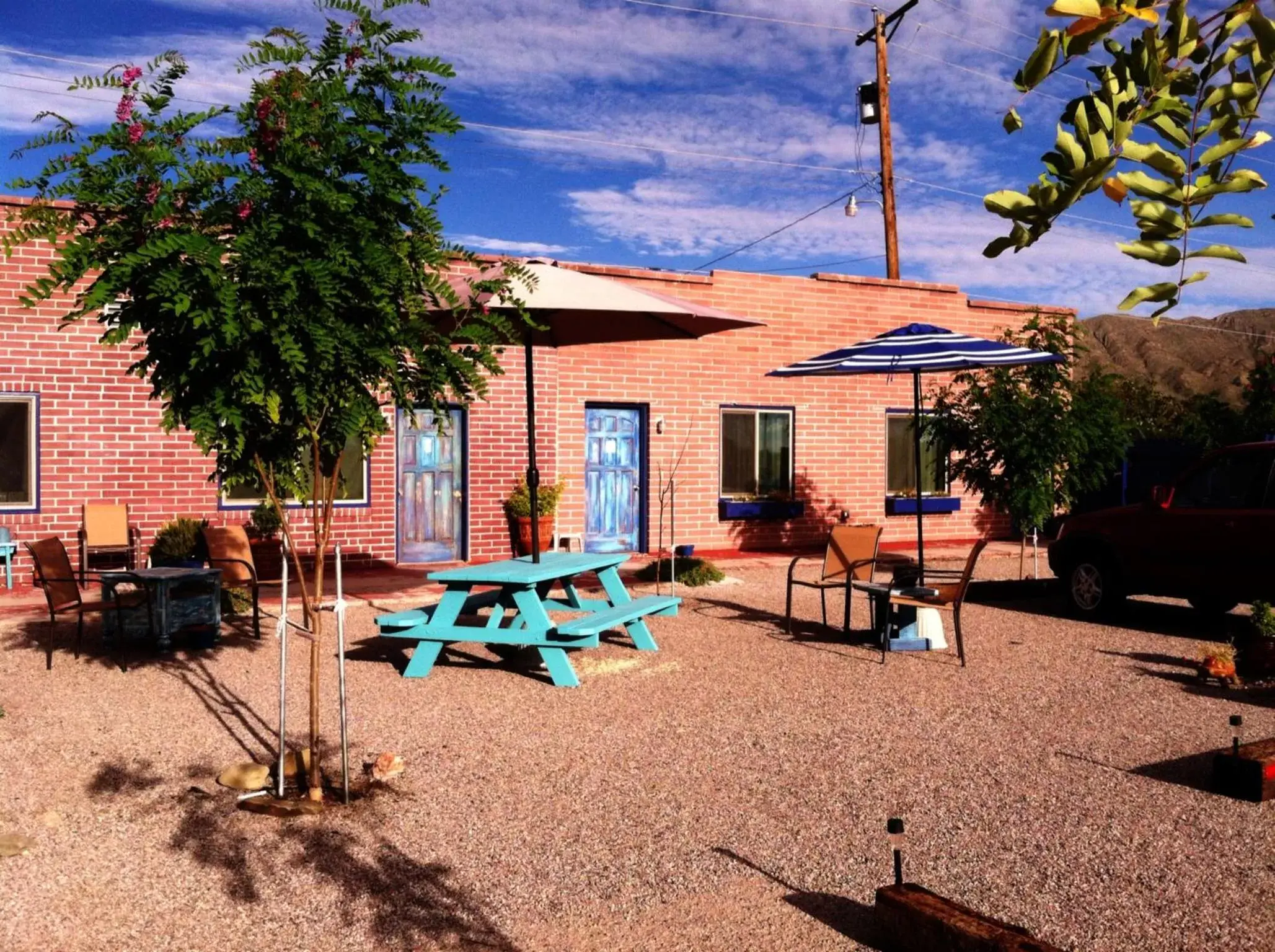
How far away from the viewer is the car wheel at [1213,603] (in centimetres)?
941

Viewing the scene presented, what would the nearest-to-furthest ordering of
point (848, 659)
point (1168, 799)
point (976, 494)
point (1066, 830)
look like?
point (1066, 830)
point (1168, 799)
point (848, 659)
point (976, 494)

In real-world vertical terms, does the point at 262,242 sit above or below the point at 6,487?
above

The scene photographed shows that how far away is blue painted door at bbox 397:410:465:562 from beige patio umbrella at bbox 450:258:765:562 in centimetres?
483

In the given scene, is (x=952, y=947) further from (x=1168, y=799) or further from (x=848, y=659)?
(x=848, y=659)

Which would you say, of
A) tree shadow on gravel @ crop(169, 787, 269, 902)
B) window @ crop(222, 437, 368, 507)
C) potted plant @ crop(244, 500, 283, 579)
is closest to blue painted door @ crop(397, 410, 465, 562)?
window @ crop(222, 437, 368, 507)

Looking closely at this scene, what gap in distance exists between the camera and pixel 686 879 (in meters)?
4.26

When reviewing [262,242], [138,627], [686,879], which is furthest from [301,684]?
[686,879]

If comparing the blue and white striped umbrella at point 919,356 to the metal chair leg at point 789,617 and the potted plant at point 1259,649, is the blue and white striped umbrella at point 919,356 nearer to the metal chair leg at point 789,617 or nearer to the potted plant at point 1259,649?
the metal chair leg at point 789,617

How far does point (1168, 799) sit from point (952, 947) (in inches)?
92.0

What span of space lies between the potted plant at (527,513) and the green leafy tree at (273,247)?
28.1 feet

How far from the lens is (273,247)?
4.93m

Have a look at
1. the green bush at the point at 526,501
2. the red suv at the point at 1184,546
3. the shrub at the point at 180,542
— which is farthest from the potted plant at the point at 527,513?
the red suv at the point at 1184,546

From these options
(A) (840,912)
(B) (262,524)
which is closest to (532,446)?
(A) (840,912)

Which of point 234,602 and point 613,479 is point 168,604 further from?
point 613,479
